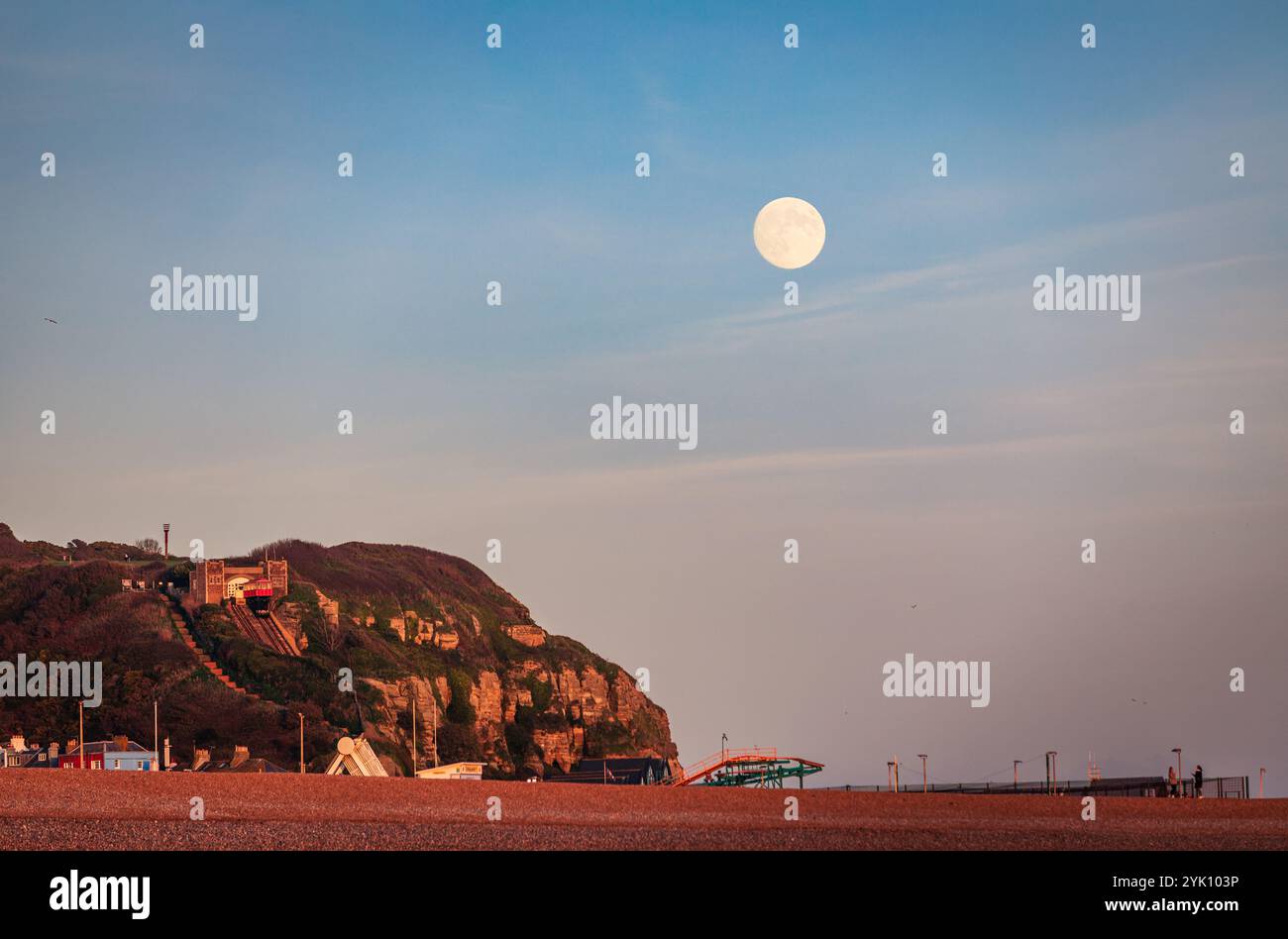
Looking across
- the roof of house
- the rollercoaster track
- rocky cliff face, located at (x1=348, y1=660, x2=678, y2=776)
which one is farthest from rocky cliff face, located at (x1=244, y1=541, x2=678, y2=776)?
the roof of house

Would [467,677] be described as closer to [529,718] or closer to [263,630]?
[529,718]

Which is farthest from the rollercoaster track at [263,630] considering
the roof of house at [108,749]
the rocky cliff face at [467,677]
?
the roof of house at [108,749]

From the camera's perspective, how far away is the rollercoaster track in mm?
138375

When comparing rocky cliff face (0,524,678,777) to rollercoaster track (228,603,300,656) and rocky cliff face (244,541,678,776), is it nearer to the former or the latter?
rocky cliff face (244,541,678,776)

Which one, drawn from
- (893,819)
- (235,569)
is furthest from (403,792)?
(235,569)

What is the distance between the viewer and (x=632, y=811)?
100 feet

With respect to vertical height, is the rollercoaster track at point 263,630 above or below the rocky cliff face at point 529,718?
above

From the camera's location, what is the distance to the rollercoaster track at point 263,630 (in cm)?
13838

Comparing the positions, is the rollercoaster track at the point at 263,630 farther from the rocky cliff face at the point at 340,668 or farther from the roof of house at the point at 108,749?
the roof of house at the point at 108,749

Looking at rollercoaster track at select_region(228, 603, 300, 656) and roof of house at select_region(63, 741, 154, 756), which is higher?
rollercoaster track at select_region(228, 603, 300, 656)

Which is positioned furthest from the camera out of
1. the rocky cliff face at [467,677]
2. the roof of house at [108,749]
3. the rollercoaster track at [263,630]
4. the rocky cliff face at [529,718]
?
the rocky cliff face at [467,677]

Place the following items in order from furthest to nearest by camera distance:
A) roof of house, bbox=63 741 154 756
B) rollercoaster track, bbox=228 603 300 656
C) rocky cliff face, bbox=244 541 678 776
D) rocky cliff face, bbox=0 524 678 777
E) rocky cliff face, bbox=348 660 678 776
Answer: rocky cliff face, bbox=244 541 678 776 → rocky cliff face, bbox=348 660 678 776 → rollercoaster track, bbox=228 603 300 656 → rocky cliff face, bbox=0 524 678 777 → roof of house, bbox=63 741 154 756

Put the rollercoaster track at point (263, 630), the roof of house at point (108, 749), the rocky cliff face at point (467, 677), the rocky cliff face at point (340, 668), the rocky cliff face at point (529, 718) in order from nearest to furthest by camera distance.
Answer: the roof of house at point (108, 749) → the rocky cliff face at point (340, 668) → the rollercoaster track at point (263, 630) → the rocky cliff face at point (529, 718) → the rocky cliff face at point (467, 677)
